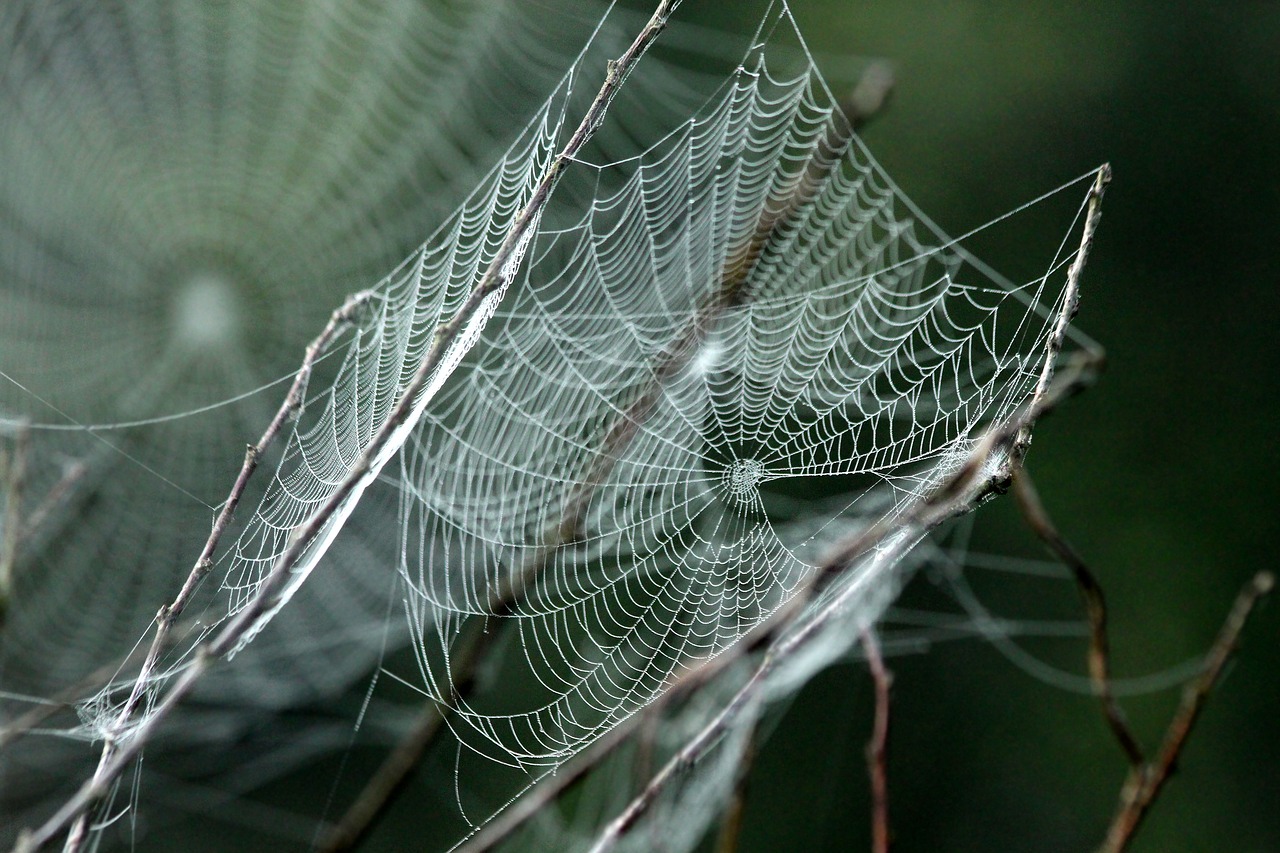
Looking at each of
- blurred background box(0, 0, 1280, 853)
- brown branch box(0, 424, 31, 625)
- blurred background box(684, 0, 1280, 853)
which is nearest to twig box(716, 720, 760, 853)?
brown branch box(0, 424, 31, 625)

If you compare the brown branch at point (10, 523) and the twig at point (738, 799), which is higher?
the brown branch at point (10, 523)

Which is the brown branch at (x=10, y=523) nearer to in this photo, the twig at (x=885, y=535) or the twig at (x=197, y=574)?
the twig at (x=197, y=574)

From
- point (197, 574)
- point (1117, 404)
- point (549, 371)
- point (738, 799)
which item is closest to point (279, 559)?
point (197, 574)

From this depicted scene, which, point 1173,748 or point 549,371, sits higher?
point 549,371

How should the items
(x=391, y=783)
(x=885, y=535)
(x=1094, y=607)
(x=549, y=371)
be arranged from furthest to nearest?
(x=549, y=371) → (x=391, y=783) → (x=1094, y=607) → (x=885, y=535)

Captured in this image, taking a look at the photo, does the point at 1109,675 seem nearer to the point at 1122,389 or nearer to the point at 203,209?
the point at 203,209

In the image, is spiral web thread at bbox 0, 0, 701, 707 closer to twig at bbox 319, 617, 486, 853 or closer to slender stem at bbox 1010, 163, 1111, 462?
twig at bbox 319, 617, 486, 853

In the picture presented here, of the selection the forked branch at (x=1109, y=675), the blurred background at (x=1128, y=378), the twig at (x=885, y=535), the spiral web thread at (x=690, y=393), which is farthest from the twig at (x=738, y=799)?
the blurred background at (x=1128, y=378)
